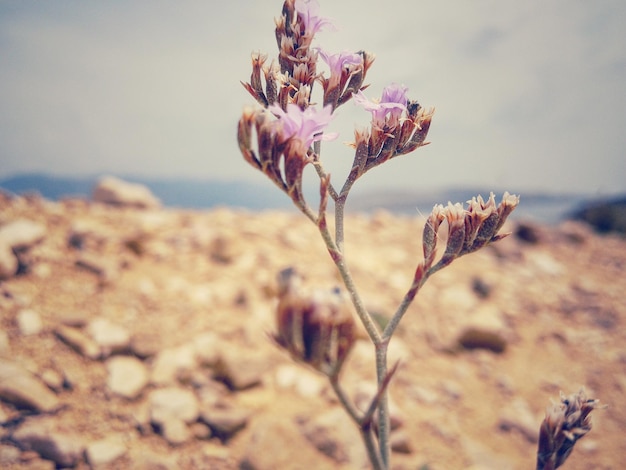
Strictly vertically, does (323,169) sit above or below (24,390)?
above

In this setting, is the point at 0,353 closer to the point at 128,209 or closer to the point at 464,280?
the point at 128,209

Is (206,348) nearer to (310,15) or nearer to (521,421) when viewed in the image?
(310,15)

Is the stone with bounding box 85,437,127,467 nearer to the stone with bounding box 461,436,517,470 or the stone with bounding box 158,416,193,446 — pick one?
the stone with bounding box 158,416,193,446

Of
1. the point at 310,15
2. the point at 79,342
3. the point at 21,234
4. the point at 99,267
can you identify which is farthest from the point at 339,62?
the point at 21,234

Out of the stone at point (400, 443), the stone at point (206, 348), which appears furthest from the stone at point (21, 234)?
the stone at point (400, 443)

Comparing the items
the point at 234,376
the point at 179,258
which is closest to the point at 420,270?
the point at 234,376
